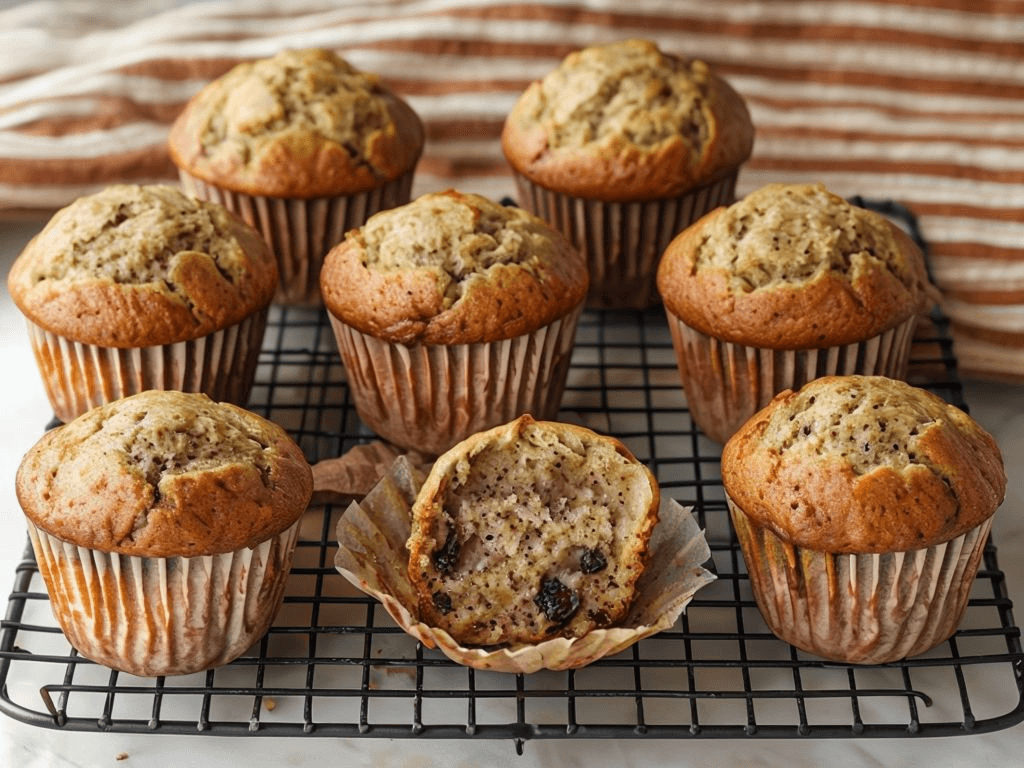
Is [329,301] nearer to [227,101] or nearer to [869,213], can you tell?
[227,101]

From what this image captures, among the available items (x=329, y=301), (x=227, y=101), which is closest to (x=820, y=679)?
(x=329, y=301)

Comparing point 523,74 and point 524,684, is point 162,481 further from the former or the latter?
point 523,74

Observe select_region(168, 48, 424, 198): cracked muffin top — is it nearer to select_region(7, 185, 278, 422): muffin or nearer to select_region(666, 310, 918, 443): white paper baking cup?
select_region(7, 185, 278, 422): muffin

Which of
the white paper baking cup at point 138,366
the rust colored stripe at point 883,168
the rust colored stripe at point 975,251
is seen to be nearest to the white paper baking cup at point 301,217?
the white paper baking cup at point 138,366

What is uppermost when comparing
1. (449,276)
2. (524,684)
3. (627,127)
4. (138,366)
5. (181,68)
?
(627,127)

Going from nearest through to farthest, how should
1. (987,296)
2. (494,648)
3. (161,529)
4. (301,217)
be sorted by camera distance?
1. (161,529)
2. (494,648)
3. (301,217)
4. (987,296)

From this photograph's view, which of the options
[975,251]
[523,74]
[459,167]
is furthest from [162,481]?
[975,251]
